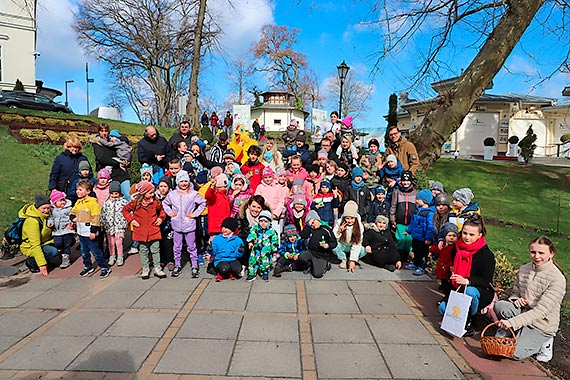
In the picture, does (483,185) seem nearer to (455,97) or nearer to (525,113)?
(455,97)

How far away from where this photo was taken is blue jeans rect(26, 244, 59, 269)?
5.60m

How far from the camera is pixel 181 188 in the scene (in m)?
5.62

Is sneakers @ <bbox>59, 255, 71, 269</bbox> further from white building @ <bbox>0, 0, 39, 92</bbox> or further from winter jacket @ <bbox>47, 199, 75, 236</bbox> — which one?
white building @ <bbox>0, 0, 39, 92</bbox>

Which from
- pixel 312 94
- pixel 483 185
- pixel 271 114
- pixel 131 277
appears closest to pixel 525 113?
pixel 483 185

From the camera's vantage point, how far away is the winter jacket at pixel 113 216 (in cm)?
575

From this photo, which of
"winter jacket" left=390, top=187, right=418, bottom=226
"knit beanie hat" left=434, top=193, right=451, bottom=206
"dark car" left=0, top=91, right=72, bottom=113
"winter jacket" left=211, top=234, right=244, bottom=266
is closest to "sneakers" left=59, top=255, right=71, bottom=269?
"winter jacket" left=211, top=234, right=244, bottom=266

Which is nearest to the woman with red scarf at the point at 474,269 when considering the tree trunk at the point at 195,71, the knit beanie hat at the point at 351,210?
the knit beanie hat at the point at 351,210

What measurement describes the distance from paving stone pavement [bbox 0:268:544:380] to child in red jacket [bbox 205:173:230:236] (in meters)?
0.86

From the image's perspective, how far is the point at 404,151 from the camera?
7883 millimetres

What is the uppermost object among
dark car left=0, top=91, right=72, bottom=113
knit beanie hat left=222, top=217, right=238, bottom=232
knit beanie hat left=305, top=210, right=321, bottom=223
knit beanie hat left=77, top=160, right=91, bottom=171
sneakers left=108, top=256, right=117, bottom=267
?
dark car left=0, top=91, right=72, bottom=113

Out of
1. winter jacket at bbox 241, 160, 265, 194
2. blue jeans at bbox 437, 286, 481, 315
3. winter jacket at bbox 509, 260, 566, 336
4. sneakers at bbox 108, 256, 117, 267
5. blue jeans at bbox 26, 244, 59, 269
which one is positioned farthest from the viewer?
winter jacket at bbox 241, 160, 265, 194

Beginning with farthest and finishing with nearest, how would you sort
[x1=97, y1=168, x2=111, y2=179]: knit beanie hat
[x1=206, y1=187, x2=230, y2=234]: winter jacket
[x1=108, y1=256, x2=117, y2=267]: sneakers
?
[x1=97, y1=168, x2=111, y2=179]: knit beanie hat < [x1=108, y1=256, x2=117, y2=267]: sneakers < [x1=206, y1=187, x2=230, y2=234]: winter jacket

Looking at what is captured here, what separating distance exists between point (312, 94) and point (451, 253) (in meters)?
52.1

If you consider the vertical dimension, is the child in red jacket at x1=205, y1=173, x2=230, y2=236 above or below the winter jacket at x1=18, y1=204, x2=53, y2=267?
above
